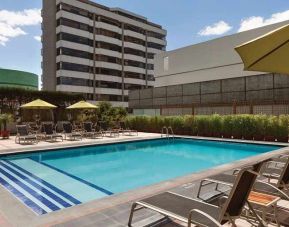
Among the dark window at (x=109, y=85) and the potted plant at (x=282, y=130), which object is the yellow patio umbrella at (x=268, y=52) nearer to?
the potted plant at (x=282, y=130)

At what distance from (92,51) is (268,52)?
177ft

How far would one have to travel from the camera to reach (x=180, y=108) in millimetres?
24703

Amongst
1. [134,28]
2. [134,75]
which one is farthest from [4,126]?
[134,28]

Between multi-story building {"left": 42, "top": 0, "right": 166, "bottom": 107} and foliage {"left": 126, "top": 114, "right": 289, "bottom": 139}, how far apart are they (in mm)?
32850

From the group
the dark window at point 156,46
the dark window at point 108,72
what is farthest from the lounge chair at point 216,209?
the dark window at point 156,46

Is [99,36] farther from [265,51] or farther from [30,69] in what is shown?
[265,51]

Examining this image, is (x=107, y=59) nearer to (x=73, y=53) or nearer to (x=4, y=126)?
(x=73, y=53)

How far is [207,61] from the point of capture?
34375 mm

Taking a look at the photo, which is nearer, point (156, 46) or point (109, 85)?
point (109, 85)

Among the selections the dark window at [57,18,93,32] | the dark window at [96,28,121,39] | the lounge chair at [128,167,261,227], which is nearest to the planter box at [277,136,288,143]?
the lounge chair at [128,167,261,227]

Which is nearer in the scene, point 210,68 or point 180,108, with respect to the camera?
point 180,108

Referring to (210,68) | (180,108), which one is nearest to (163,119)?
(180,108)

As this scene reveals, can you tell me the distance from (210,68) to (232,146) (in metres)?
19.1

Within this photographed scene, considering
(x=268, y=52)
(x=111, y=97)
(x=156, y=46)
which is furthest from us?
(x=156, y=46)
